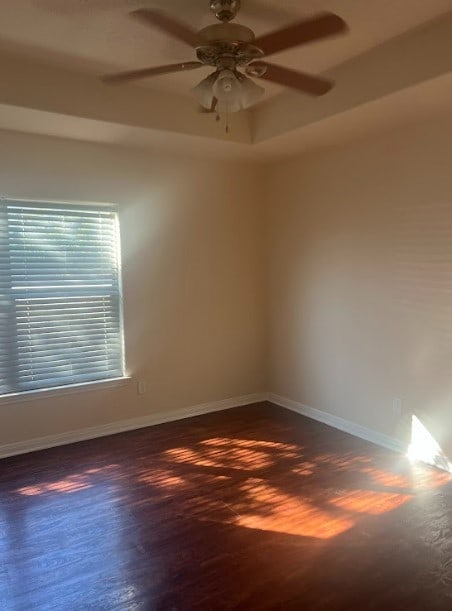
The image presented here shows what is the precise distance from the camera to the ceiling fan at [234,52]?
1.92 m

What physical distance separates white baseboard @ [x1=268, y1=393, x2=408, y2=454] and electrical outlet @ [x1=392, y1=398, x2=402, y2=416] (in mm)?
215

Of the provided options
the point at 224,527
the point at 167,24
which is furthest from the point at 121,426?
the point at 167,24

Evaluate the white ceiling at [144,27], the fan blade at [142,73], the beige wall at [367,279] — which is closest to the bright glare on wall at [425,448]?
the beige wall at [367,279]

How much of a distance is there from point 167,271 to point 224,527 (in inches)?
92.1

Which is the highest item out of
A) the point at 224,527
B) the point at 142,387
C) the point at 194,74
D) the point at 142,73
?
the point at 194,74

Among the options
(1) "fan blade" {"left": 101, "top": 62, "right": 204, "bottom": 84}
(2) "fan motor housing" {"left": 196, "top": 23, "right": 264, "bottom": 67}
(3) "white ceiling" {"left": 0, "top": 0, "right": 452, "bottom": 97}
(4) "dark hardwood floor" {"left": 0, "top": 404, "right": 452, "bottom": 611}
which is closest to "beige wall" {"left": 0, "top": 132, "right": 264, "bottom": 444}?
(4) "dark hardwood floor" {"left": 0, "top": 404, "right": 452, "bottom": 611}

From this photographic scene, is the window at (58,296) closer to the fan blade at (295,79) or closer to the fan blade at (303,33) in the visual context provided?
the fan blade at (295,79)

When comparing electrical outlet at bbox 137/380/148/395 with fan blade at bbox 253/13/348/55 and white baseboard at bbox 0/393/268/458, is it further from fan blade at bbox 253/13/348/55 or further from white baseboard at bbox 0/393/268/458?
fan blade at bbox 253/13/348/55

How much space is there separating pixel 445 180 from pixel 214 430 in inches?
105

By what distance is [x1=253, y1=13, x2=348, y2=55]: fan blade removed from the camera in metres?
1.86

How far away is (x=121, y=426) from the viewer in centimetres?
411

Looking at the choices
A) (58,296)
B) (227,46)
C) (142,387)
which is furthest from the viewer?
(142,387)

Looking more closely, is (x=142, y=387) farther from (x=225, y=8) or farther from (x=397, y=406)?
(x=225, y=8)

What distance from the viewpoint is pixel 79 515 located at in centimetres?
276
